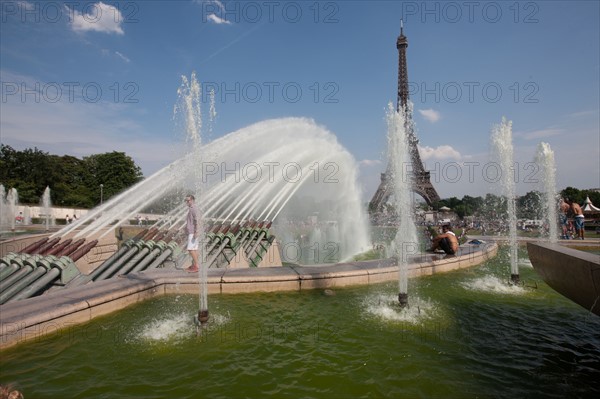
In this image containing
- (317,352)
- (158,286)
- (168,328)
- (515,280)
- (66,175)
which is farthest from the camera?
(66,175)

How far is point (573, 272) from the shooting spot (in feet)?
14.6

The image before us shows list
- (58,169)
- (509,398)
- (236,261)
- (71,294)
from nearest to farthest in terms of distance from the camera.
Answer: (509,398)
(71,294)
(236,261)
(58,169)

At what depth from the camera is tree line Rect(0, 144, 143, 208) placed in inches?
2239

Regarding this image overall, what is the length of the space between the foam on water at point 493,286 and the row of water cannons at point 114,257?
6.84 meters

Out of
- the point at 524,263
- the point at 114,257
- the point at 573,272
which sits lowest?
the point at 524,263

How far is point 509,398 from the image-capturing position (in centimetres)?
370

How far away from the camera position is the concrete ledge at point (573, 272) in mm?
4012

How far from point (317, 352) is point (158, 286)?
4.22m

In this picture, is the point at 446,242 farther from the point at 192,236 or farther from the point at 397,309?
the point at 192,236

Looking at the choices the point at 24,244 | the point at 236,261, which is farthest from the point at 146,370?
the point at 24,244

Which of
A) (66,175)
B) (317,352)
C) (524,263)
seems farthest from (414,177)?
(66,175)

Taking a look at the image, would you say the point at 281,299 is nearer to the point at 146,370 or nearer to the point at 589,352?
the point at 146,370

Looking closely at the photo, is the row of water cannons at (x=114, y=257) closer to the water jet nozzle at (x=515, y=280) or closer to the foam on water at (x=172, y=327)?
the foam on water at (x=172, y=327)

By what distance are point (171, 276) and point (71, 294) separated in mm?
2003
